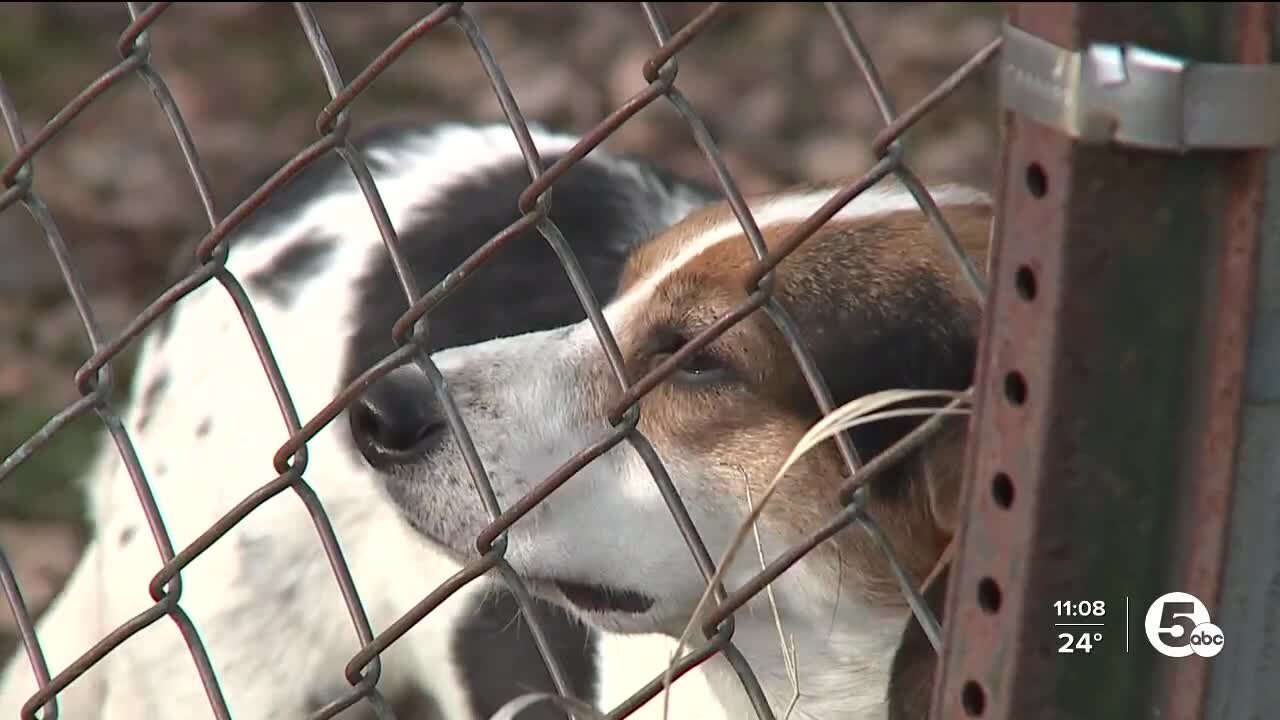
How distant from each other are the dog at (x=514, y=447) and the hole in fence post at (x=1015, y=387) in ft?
1.67

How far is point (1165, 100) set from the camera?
101 cm

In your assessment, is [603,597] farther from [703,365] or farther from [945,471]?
[945,471]

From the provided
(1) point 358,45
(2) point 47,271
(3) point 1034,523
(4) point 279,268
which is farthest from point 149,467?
(1) point 358,45

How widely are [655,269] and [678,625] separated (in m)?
0.55

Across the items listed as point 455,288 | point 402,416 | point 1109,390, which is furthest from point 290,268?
point 1109,390

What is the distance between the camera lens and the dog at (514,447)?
2162 millimetres

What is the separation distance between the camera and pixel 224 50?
18.6 feet

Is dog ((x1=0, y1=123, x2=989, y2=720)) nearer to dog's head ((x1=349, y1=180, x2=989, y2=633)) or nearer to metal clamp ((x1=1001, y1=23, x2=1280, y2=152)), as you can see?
dog's head ((x1=349, y1=180, x2=989, y2=633))

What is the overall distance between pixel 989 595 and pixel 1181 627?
132 mm

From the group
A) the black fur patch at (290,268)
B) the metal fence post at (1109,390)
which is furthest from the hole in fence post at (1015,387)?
the black fur patch at (290,268)

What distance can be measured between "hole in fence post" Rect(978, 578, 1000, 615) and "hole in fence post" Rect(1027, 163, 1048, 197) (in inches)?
10.6

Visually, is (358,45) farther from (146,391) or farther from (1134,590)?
(1134,590)

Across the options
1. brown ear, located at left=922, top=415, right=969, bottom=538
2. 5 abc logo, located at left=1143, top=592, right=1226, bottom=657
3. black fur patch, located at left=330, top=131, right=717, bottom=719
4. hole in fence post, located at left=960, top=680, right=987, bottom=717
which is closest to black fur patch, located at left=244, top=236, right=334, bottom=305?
black fur patch, located at left=330, top=131, right=717, bottom=719

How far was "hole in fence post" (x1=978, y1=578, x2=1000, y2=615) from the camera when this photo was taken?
1169 millimetres
